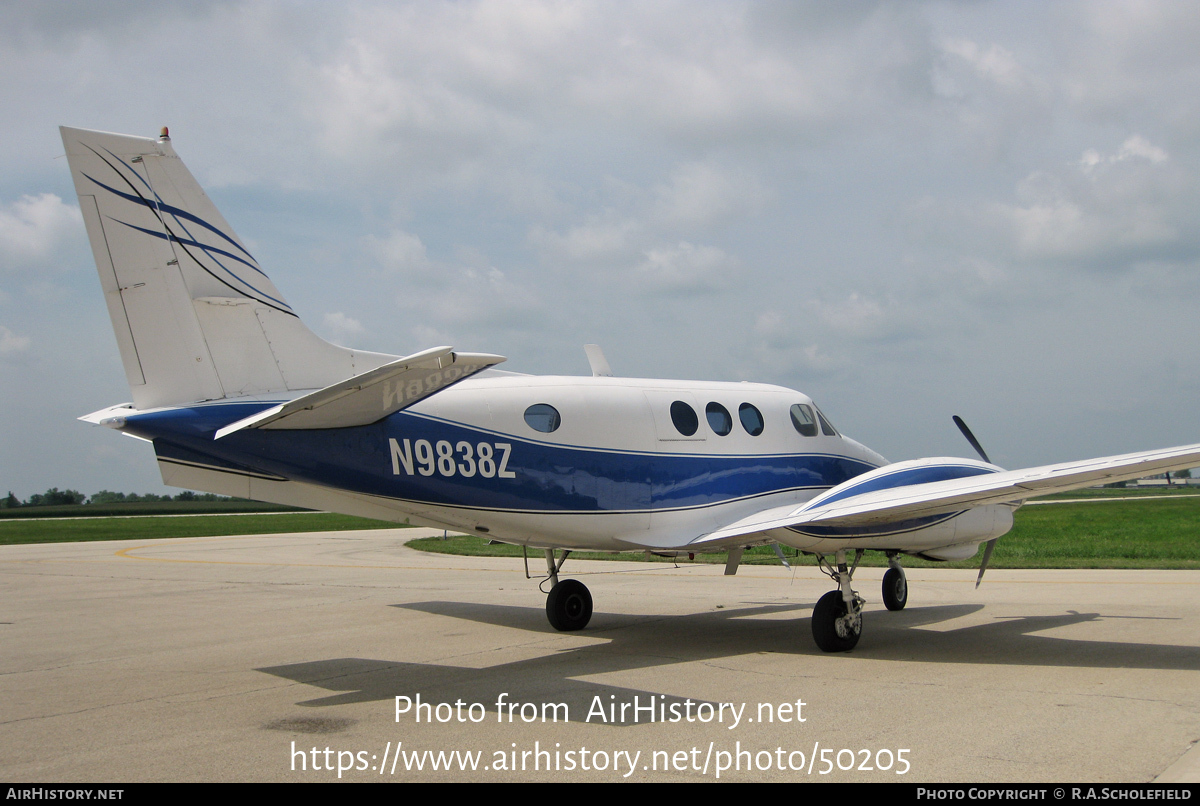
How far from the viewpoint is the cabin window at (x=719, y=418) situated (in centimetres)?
1202

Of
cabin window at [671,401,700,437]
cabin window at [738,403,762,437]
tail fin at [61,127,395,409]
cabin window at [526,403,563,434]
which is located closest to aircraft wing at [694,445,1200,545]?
cabin window at [671,401,700,437]

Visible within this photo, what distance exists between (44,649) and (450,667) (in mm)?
5658

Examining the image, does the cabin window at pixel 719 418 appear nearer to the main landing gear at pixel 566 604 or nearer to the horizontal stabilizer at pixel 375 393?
the main landing gear at pixel 566 604

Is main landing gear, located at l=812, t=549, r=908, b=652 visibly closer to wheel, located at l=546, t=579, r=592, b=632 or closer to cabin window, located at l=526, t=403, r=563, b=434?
wheel, located at l=546, t=579, r=592, b=632

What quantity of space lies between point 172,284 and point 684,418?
623 cm

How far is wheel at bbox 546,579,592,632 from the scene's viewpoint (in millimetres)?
12250

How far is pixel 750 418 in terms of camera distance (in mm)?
12453

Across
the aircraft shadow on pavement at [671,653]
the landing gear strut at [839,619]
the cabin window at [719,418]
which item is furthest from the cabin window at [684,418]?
the aircraft shadow on pavement at [671,653]

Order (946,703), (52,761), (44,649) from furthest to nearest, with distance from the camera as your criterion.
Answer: (44,649) → (946,703) → (52,761)

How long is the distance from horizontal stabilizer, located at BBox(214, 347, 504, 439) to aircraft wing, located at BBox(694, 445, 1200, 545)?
165 inches

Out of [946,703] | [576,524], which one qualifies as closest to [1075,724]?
[946,703]

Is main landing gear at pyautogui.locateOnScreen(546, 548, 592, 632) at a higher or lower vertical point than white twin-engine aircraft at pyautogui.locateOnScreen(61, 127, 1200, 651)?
lower

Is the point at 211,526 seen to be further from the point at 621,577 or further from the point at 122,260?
the point at 122,260

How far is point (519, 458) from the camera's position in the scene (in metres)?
10.2
